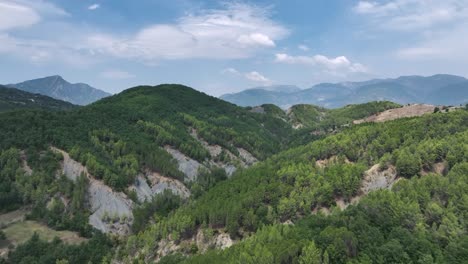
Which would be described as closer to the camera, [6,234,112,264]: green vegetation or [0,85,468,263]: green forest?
[0,85,468,263]: green forest

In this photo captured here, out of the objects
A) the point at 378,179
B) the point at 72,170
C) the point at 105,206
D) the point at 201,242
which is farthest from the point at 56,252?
the point at 378,179

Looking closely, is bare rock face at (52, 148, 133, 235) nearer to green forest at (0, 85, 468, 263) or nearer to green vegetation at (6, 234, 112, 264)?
green forest at (0, 85, 468, 263)

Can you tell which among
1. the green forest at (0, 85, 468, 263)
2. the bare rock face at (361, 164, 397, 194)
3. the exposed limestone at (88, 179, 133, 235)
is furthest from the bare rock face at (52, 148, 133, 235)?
the bare rock face at (361, 164, 397, 194)

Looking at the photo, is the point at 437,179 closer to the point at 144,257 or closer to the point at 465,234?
the point at 465,234

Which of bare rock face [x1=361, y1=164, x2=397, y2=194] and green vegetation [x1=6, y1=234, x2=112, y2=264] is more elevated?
bare rock face [x1=361, y1=164, x2=397, y2=194]

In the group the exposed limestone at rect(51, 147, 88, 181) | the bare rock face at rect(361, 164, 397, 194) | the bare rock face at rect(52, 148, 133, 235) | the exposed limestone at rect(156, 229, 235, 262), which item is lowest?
the exposed limestone at rect(156, 229, 235, 262)

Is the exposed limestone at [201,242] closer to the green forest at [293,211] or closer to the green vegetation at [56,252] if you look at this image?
the green forest at [293,211]

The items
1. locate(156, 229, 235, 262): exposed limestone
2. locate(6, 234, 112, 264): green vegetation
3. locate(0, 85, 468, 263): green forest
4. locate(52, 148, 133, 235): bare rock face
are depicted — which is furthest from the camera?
locate(52, 148, 133, 235): bare rock face

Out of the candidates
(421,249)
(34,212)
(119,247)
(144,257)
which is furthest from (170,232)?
(421,249)
